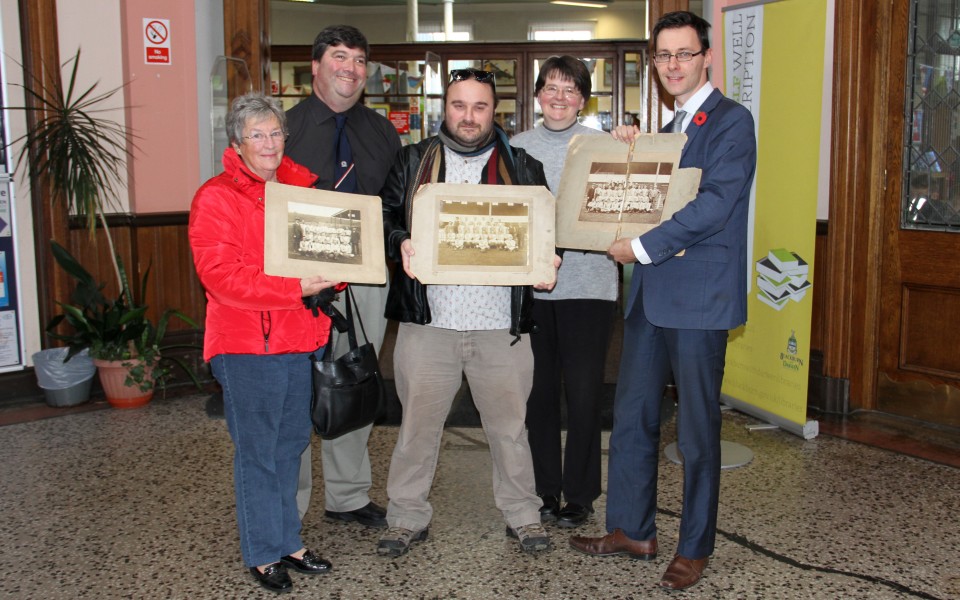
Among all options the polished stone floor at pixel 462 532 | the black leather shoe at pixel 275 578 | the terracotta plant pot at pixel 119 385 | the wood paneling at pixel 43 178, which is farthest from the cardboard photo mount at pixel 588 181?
the wood paneling at pixel 43 178

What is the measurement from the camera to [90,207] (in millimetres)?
4465

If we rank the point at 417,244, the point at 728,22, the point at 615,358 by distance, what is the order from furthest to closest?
1. the point at 615,358
2. the point at 728,22
3. the point at 417,244

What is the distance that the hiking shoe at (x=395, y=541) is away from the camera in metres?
2.84

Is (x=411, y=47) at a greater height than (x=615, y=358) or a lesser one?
greater

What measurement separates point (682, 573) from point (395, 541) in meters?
0.91

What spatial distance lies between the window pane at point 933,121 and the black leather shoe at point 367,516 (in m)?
2.90

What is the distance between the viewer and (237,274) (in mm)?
2387

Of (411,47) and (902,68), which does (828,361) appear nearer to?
(902,68)

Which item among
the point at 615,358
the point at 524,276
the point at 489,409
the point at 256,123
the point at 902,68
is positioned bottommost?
the point at 615,358

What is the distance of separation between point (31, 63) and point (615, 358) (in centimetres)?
394

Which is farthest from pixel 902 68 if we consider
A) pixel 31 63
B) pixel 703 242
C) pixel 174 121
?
pixel 31 63

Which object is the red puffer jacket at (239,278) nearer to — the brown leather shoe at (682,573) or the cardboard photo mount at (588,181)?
the cardboard photo mount at (588,181)

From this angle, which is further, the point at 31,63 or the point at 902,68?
the point at 31,63

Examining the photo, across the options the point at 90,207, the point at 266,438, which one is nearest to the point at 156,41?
the point at 90,207
